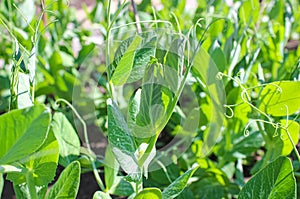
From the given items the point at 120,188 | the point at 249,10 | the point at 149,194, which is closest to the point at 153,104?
the point at 149,194

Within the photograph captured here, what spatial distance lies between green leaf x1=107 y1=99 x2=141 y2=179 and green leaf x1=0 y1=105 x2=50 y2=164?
0.12m

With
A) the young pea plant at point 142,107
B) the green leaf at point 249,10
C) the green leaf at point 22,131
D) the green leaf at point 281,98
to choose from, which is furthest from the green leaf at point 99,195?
the green leaf at point 249,10

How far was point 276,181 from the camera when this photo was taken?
0.58 meters

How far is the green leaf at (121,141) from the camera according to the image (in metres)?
0.61

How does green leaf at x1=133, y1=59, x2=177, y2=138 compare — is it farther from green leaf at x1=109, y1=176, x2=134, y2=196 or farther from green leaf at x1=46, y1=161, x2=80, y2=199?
green leaf at x1=109, y1=176, x2=134, y2=196

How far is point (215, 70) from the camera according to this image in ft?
2.78

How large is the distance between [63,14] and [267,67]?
0.50 m

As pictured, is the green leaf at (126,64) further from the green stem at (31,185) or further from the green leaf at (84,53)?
the green leaf at (84,53)

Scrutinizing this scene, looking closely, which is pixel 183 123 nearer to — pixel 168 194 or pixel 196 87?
pixel 196 87

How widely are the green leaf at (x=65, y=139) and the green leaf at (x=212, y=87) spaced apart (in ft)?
0.68

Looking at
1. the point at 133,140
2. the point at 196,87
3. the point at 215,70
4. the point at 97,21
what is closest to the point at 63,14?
the point at 97,21

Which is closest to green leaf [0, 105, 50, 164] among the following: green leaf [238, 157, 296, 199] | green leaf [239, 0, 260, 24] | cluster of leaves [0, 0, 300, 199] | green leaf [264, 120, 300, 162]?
cluster of leaves [0, 0, 300, 199]

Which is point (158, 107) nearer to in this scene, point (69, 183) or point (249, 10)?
point (69, 183)

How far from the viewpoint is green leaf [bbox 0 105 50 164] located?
473 millimetres
